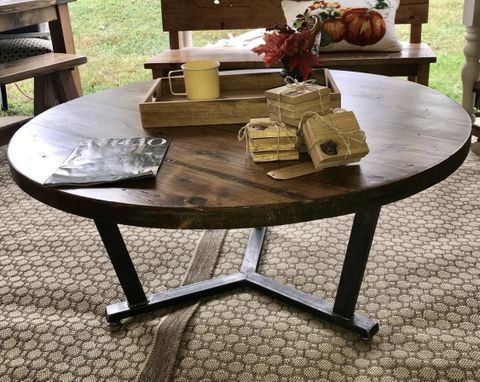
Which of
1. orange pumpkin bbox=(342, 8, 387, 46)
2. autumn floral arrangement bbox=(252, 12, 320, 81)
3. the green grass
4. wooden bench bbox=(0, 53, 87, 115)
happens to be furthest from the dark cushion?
autumn floral arrangement bbox=(252, 12, 320, 81)

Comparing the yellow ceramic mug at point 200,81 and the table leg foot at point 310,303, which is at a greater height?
the yellow ceramic mug at point 200,81

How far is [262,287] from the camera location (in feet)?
5.33

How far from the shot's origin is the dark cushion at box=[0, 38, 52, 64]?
2.96 metres

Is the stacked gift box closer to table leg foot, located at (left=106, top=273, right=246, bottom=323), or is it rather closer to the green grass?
table leg foot, located at (left=106, top=273, right=246, bottom=323)

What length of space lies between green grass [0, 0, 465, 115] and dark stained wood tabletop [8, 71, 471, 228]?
2.65 meters

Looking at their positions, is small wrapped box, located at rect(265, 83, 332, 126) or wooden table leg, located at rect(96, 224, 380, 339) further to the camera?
wooden table leg, located at rect(96, 224, 380, 339)

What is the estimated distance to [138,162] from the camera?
45.2 inches

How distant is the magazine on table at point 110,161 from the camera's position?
108cm

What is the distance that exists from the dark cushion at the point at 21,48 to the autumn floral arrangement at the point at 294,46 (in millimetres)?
2079

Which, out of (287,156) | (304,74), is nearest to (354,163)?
(287,156)

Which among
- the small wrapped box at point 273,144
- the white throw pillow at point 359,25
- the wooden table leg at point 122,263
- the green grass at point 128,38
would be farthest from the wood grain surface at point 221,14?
the small wrapped box at point 273,144

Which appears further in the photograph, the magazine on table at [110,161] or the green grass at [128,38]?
the green grass at [128,38]

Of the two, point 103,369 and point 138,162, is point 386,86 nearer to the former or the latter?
point 138,162

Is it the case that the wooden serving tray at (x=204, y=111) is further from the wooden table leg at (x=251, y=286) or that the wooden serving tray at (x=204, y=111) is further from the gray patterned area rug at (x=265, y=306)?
the gray patterned area rug at (x=265, y=306)
